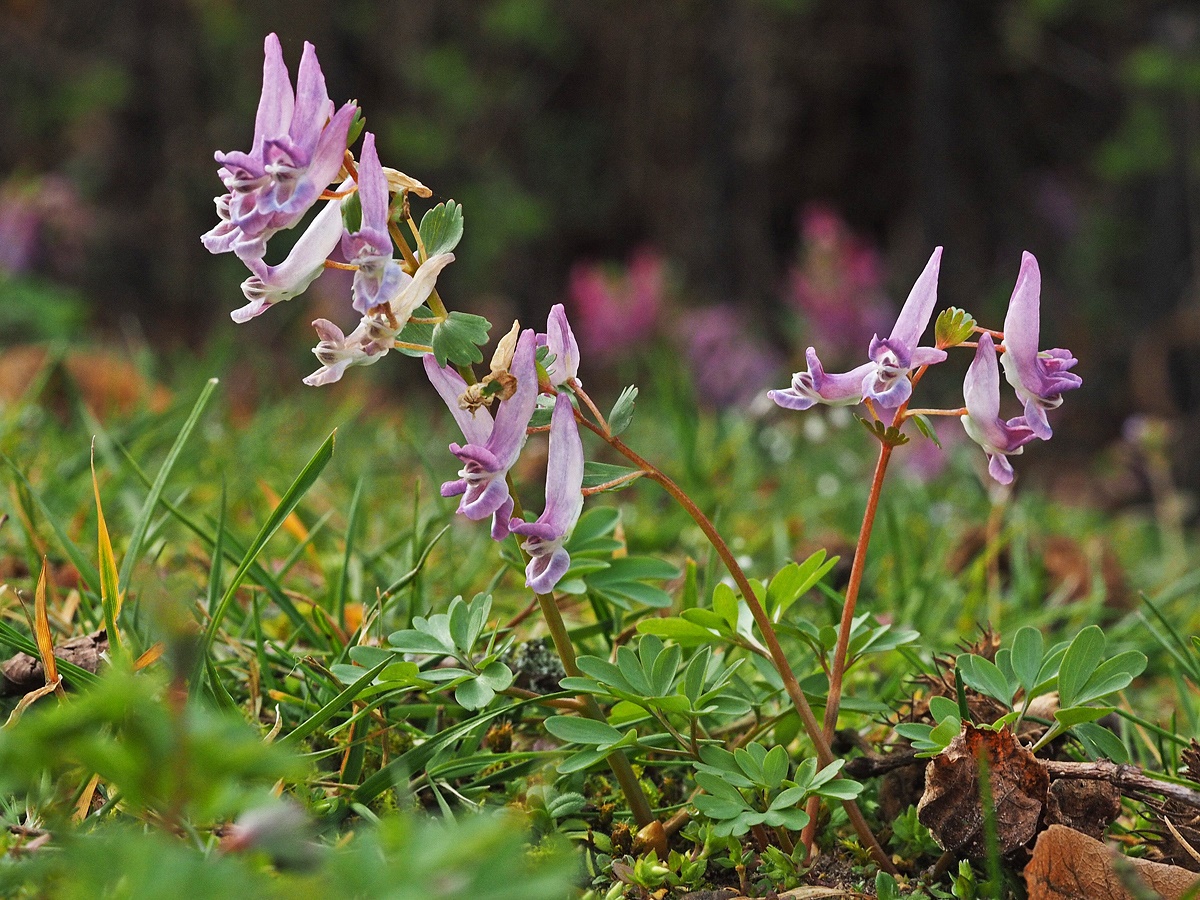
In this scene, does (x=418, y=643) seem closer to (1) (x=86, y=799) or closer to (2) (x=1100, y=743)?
(1) (x=86, y=799)

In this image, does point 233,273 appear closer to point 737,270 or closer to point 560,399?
point 737,270

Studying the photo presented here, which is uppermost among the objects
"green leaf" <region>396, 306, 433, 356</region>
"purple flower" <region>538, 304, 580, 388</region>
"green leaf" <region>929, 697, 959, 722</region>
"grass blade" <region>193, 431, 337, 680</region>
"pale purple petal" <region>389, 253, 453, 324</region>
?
"pale purple petal" <region>389, 253, 453, 324</region>

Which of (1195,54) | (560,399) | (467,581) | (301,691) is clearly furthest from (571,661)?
(1195,54)

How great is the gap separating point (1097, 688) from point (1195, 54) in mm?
5155

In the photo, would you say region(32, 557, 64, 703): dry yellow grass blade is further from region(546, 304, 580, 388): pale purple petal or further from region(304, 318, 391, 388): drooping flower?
region(546, 304, 580, 388): pale purple petal

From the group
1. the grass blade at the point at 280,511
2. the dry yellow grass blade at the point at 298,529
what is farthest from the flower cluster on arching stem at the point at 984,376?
the dry yellow grass blade at the point at 298,529

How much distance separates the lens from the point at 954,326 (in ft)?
2.97

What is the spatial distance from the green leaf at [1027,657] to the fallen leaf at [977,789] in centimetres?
7

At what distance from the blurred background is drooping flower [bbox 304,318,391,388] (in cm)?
455

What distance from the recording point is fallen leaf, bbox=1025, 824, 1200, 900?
33.2 inches

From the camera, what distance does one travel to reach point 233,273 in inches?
307

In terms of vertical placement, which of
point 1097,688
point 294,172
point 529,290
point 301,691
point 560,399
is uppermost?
point 294,172

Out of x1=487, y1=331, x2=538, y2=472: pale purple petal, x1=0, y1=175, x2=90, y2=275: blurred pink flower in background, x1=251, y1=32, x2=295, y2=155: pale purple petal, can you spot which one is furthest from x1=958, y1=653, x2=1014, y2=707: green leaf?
x1=0, y1=175, x2=90, y2=275: blurred pink flower in background

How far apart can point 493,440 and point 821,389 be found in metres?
0.30
